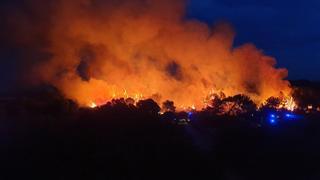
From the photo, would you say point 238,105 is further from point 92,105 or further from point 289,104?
point 92,105

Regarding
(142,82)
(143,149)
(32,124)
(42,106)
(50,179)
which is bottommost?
(50,179)

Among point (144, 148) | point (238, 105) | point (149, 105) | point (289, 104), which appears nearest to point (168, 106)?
point (149, 105)

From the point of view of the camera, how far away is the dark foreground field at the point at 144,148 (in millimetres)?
21062

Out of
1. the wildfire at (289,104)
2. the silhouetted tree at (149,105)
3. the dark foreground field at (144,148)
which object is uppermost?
the wildfire at (289,104)

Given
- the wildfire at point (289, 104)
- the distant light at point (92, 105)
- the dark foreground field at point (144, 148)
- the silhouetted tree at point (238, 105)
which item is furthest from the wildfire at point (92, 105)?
the wildfire at point (289, 104)

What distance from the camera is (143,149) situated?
2442cm

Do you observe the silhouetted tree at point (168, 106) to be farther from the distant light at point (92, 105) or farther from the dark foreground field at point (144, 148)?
the dark foreground field at point (144, 148)

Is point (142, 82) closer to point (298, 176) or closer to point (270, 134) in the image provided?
point (270, 134)

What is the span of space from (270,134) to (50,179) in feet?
55.9

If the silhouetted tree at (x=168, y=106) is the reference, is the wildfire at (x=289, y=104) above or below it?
above

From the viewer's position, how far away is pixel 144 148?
24.7m

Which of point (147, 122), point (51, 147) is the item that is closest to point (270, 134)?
point (147, 122)

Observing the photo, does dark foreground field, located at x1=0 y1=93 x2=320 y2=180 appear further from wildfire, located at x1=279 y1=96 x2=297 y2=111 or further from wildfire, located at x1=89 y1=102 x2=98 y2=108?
wildfire, located at x1=279 y1=96 x2=297 y2=111

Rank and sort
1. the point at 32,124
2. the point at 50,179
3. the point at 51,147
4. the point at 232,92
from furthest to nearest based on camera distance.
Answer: the point at 232,92 < the point at 32,124 < the point at 51,147 < the point at 50,179
